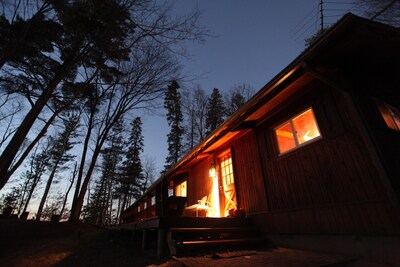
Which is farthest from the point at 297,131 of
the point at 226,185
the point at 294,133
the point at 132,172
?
the point at 132,172

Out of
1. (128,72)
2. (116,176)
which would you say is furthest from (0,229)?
→ (116,176)

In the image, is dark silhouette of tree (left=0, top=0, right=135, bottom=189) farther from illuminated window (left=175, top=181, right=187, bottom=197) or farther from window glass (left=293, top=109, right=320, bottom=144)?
illuminated window (left=175, top=181, right=187, bottom=197)

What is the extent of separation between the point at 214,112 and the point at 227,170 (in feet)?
40.7

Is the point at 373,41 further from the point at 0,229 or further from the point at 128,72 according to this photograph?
the point at 0,229

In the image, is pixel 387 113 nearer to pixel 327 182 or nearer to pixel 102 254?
pixel 327 182

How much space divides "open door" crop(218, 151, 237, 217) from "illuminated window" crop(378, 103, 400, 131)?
440cm

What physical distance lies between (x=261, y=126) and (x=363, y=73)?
8.57 feet

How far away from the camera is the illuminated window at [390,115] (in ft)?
13.8

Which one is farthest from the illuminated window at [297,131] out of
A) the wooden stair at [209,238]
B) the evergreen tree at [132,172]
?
the evergreen tree at [132,172]

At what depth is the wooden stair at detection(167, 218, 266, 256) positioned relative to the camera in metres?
4.04

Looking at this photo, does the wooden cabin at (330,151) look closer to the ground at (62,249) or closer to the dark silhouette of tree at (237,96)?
the ground at (62,249)

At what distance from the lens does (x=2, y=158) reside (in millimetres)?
6012

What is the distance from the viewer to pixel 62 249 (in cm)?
650

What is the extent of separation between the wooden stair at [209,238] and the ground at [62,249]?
0.36 metres
